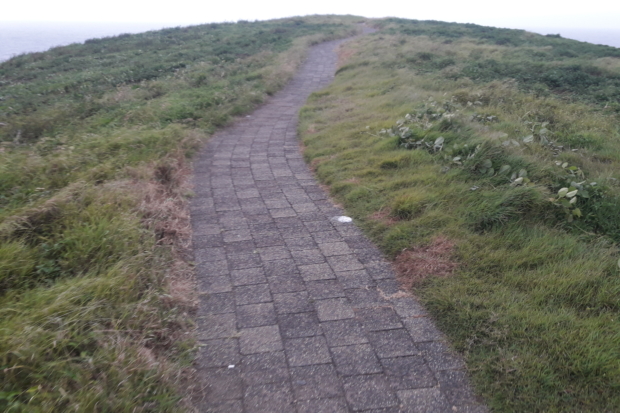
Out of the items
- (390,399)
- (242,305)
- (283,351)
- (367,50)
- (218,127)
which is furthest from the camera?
(367,50)

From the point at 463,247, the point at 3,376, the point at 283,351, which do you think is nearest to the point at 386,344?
the point at 283,351

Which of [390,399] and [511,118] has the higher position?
[511,118]

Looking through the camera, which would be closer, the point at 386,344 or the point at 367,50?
the point at 386,344

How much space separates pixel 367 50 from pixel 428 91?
8.59 metres

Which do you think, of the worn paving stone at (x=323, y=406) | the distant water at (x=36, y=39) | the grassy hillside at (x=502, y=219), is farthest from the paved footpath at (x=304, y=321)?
the distant water at (x=36, y=39)

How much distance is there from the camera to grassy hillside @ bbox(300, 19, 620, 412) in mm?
2408

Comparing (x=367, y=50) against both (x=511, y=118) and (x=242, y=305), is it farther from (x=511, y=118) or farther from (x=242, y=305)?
(x=242, y=305)

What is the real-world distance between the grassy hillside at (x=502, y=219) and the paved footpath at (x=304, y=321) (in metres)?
0.24

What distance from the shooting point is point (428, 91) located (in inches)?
368

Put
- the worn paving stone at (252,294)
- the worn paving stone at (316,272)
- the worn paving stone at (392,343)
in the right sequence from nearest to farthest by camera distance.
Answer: the worn paving stone at (392,343)
the worn paving stone at (252,294)
the worn paving stone at (316,272)

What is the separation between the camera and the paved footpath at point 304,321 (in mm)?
2340

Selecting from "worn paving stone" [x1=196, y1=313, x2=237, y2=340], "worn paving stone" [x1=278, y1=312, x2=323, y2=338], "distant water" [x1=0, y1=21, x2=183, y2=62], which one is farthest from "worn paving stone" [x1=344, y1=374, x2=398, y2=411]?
"distant water" [x1=0, y1=21, x2=183, y2=62]

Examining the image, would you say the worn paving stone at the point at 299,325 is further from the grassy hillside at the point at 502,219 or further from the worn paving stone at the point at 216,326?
the grassy hillside at the point at 502,219

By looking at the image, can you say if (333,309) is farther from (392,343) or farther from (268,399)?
(268,399)
